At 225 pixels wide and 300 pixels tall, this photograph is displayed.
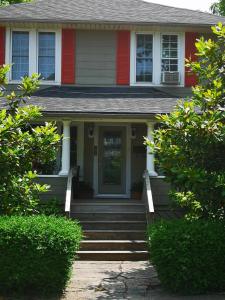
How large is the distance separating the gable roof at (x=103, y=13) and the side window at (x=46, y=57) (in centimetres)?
70

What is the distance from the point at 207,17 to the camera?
1574cm

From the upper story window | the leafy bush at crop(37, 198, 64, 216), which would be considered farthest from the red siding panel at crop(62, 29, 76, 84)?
the leafy bush at crop(37, 198, 64, 216)

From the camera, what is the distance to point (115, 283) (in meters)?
7.93

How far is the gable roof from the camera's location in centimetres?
1468

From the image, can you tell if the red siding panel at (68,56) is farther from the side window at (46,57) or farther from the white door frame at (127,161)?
the white door frame at (127,161)

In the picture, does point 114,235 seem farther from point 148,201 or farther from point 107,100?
point 107,100

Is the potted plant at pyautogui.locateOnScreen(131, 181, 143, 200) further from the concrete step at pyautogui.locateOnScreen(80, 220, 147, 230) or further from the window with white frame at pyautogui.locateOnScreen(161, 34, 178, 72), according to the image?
the window with white frame at pyautogui.locateOnScreen(161, 34, 178, 72)

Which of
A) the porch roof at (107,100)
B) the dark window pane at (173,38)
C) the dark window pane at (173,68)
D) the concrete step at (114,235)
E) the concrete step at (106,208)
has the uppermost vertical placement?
the dark window pane at (173,38)

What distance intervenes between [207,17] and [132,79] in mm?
3481

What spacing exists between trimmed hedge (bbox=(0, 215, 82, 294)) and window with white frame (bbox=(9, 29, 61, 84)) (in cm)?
867

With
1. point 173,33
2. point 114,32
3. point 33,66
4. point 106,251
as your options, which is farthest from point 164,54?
point 106,251

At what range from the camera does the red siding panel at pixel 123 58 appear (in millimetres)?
14996

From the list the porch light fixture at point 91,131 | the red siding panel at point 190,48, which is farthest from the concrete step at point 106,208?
the red siding panel at point 190,48

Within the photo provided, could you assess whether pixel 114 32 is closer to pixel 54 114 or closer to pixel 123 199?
pixel 54 114
